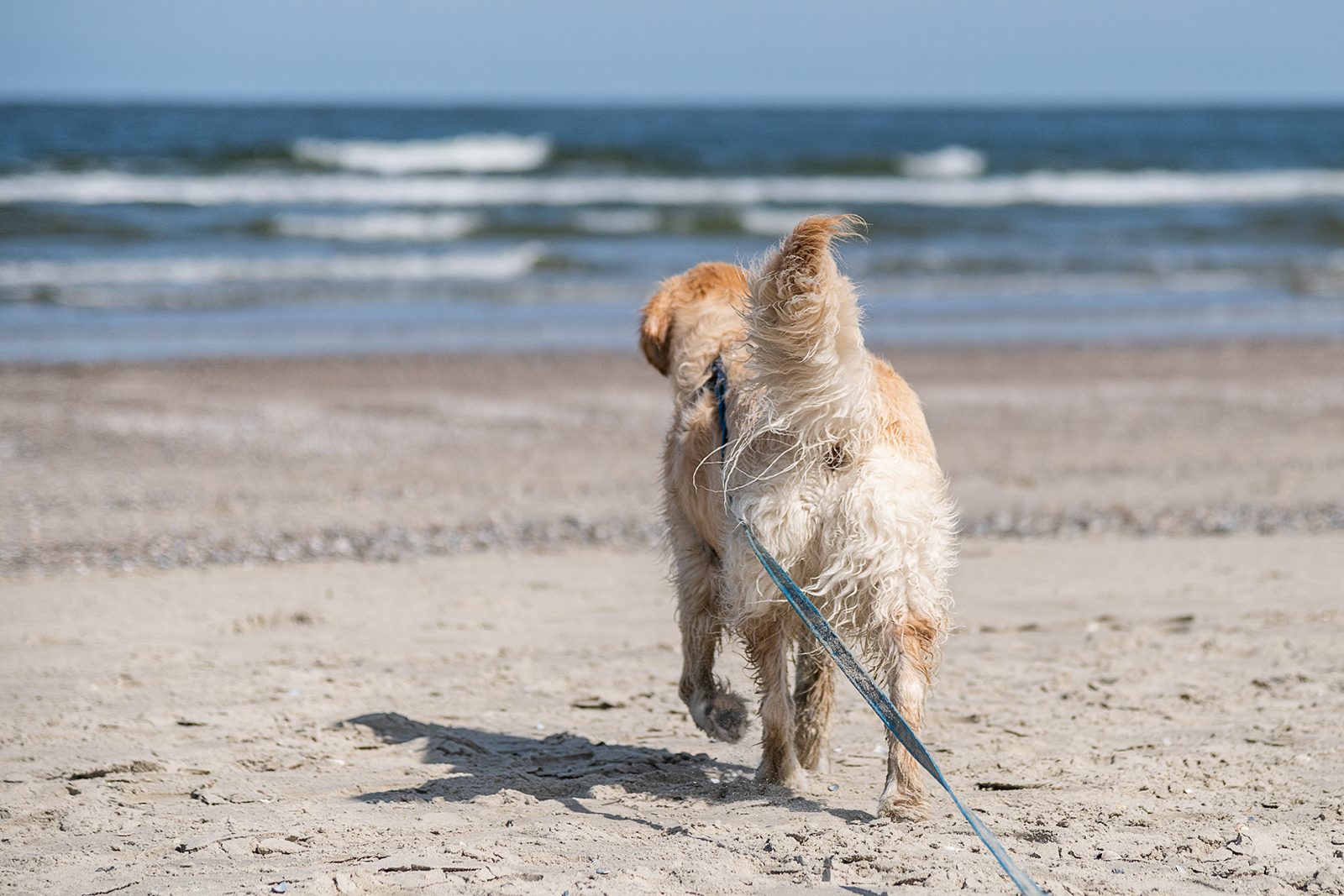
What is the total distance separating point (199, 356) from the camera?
13.0 m

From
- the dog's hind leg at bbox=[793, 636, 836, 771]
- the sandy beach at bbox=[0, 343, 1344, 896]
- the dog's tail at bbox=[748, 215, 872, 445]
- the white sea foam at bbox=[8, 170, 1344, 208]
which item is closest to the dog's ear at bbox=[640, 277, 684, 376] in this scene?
the dog's tail at bbox=[748, 215, 872, 445]

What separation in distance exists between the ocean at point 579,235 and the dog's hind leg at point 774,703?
3070mm

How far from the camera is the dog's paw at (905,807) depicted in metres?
3.41

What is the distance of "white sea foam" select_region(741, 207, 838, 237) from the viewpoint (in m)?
24.2

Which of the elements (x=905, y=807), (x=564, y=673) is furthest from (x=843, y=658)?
(x=564, y=673)

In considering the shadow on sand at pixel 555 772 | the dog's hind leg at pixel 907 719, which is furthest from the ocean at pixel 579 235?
the dog's hind leg at pixel 907 719

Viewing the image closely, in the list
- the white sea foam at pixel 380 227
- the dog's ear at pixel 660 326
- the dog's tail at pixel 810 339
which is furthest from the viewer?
the white sea foam at pixel 380 227

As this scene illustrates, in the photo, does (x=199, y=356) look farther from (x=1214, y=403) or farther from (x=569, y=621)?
(x=1214, y=403)

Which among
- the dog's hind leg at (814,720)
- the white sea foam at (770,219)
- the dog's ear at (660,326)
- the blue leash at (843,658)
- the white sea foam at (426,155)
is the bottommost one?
the dog's hind leg at (814,720)

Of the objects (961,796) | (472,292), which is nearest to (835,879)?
(961,796)

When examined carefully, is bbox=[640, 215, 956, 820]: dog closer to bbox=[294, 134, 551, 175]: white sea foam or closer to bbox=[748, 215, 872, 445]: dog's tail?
bbox=[748, 215, 872, 445]: dog's tail

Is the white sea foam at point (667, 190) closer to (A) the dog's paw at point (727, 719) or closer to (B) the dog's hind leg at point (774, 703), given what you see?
(A) the dog's paw at point (727, 719)

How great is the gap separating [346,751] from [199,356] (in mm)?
9963

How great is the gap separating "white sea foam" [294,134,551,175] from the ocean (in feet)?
0.46
